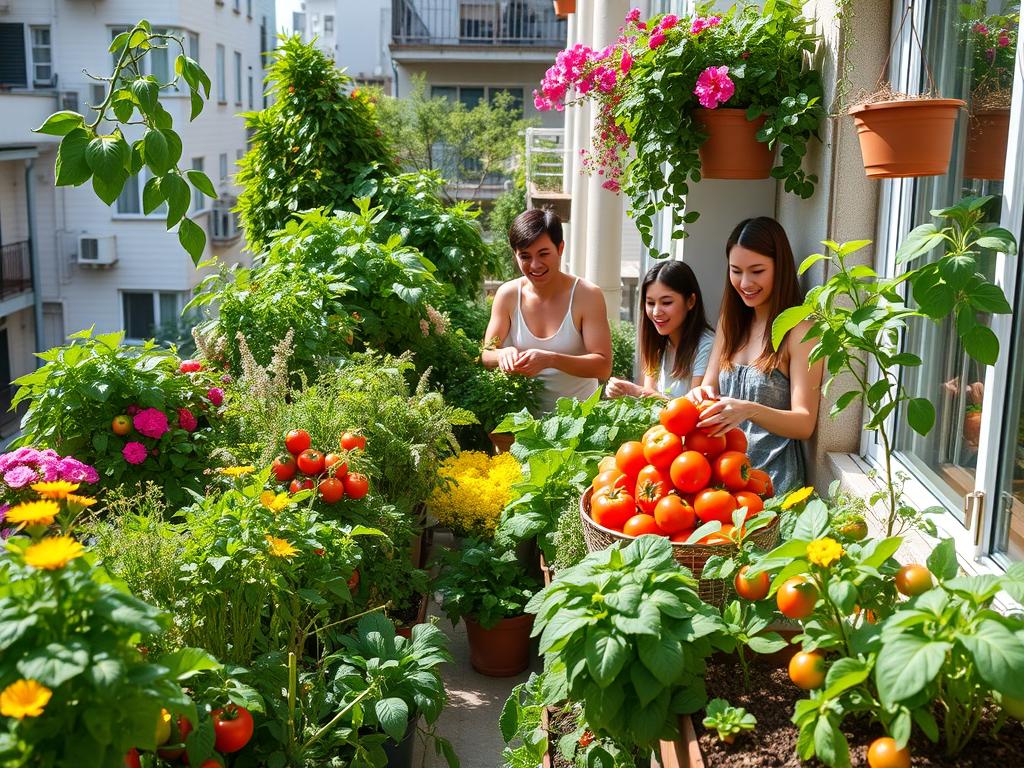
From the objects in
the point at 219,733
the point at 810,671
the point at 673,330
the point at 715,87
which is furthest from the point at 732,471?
the point at 673,330

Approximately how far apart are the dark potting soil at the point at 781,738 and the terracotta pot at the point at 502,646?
1.25 m

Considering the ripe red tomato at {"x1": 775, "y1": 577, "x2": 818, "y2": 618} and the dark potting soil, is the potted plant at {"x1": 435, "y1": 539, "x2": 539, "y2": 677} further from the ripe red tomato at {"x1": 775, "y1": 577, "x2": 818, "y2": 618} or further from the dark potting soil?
the ripe red tomato at {"x1": 775, "y1": 577, "x2": 818, "y2": 618}

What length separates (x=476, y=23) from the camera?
25.0 m

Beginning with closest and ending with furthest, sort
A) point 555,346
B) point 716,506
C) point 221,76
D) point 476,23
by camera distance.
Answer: point 716,506
point 555,346
point 221,76
point 476,23

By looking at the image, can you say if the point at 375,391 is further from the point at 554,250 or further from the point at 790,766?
the point at 790,766

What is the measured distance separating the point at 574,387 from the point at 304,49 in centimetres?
263

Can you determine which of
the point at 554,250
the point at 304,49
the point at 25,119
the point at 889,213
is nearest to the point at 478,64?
the point at 25,119

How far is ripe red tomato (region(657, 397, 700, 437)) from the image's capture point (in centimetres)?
238

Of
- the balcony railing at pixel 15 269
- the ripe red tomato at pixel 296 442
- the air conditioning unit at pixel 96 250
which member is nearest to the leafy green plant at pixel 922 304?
the ripe red tomato at pixel 296 442

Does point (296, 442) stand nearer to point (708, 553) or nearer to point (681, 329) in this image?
point (708, 553)

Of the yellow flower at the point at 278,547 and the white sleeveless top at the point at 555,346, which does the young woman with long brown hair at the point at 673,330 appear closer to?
the white sleeveless top at the point at 555,346

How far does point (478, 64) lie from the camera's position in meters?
25.2

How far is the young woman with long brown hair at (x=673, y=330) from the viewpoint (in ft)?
12.6

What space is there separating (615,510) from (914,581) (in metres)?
0.78
